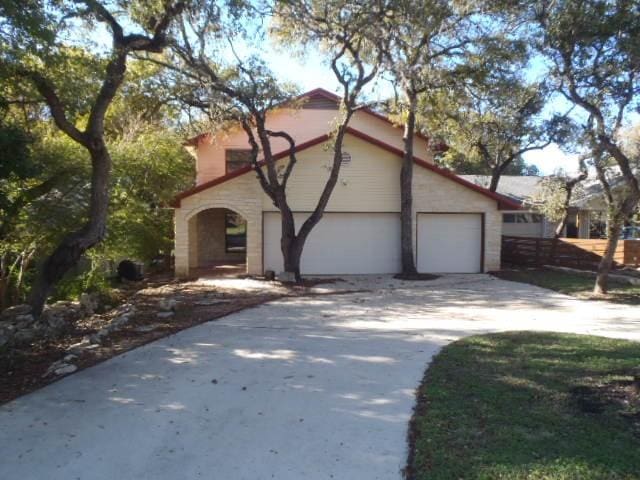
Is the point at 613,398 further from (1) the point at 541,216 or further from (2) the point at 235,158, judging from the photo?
(1) the point at 541,216

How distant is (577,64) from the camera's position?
11.7 m

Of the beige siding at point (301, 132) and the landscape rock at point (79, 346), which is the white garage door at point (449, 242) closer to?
the beige siding at point (301, 132)

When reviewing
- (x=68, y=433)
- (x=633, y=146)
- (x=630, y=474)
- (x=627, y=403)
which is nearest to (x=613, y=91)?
(x=633, y=146)

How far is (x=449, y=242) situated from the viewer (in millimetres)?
18172

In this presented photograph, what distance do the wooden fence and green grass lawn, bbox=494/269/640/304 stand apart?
3.19 ft

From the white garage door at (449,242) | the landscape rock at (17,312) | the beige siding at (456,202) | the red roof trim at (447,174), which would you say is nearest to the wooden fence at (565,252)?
the beige siding at (456,202)

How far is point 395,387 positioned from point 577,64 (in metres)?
9.58

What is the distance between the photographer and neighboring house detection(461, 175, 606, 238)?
23812mm

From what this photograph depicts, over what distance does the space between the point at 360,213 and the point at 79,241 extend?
33.9 ft

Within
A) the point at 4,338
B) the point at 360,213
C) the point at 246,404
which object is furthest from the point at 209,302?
the point at 360,213


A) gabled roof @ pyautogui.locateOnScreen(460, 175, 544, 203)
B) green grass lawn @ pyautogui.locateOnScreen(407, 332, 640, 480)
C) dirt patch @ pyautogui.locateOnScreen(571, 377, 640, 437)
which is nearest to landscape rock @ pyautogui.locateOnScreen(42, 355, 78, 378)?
green grass lawn @ pyautogui.locateOnScreen(407, 332, 640, 480)

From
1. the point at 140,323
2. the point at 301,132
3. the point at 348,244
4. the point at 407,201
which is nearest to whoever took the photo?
the point at 140,323

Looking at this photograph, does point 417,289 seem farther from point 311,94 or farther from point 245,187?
point 311,94

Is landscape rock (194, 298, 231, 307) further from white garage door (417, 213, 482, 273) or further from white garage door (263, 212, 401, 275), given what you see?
white garage door (417, 213, 482, 273)
